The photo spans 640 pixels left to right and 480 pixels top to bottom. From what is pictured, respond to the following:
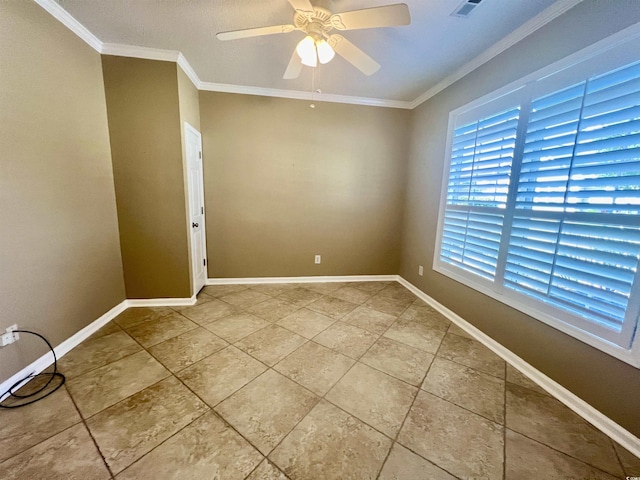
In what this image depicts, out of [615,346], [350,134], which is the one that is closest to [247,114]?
[350,134]

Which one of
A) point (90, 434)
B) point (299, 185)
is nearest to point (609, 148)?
point (299, 185)

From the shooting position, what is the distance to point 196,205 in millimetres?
2885

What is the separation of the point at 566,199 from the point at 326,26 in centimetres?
190

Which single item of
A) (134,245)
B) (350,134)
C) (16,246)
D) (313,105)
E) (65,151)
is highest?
(313,105)

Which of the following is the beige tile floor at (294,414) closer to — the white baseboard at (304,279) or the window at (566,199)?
the window at (566,199)

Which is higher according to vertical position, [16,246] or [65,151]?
[65,151]

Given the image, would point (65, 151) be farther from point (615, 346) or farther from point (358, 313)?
point (615, 346)

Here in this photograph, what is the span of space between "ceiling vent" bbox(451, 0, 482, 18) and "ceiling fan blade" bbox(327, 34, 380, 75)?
631mm

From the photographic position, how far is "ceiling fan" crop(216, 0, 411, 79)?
1328 mm

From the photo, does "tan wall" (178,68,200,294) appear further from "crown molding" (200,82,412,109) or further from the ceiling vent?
the ceiling vent

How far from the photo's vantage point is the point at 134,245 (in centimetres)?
252

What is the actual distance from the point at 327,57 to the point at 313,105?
159 cm

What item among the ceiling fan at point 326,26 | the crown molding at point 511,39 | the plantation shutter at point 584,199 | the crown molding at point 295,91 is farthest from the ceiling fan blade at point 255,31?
the plantation shutter at point 584,199

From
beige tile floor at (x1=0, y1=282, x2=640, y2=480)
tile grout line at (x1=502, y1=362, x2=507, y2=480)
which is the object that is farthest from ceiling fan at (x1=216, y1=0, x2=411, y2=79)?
tile grout line at (x1=502, y1=362, x2=507, y2=480)
